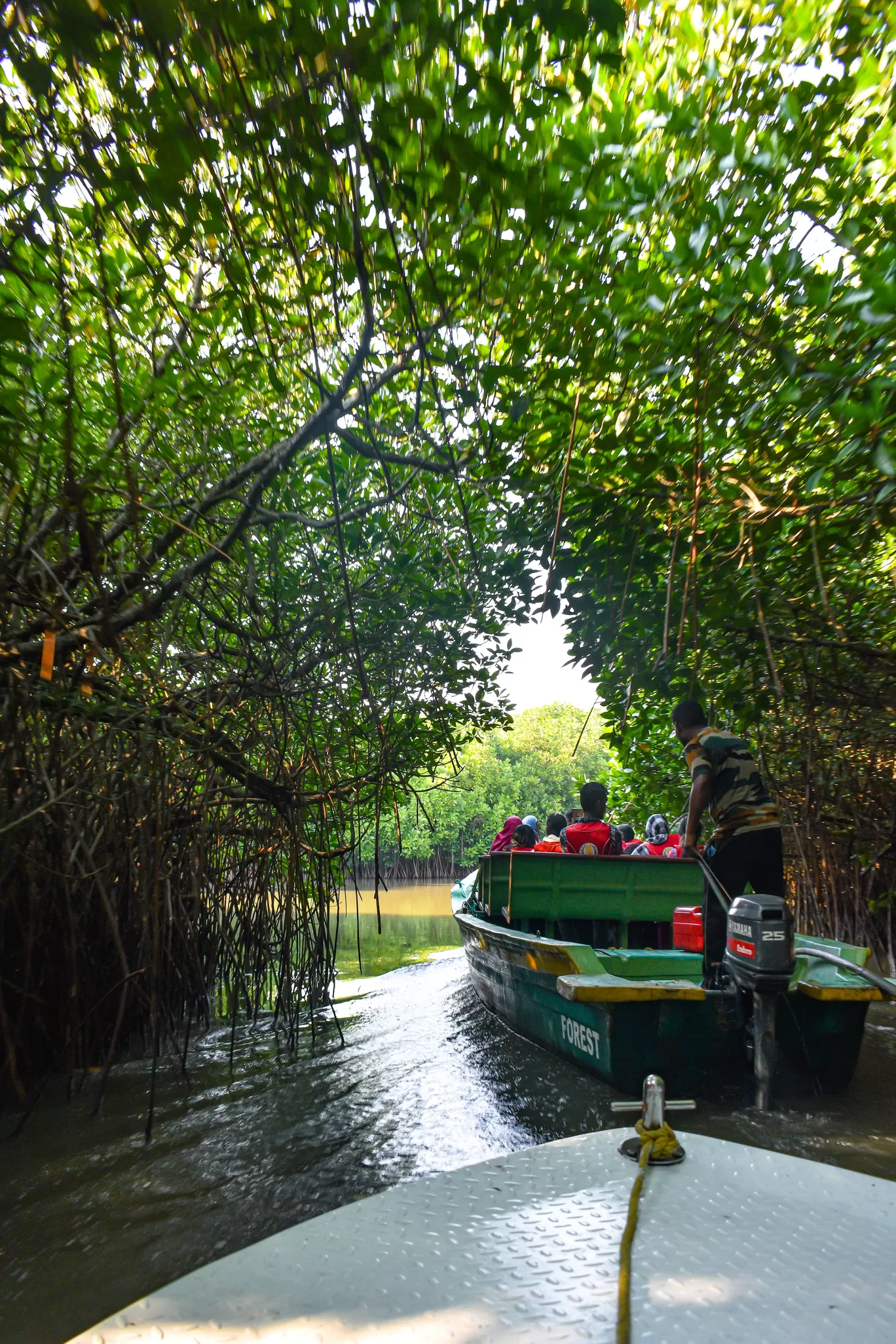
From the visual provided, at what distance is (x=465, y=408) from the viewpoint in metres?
3.39

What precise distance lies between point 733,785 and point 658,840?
364cm

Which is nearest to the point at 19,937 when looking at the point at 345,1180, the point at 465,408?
the point at 345,1180

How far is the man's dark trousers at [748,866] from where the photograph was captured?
4.25 metres

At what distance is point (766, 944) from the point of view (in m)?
3.36

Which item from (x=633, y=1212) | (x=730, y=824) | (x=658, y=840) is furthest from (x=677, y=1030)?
(x=658, y=840)

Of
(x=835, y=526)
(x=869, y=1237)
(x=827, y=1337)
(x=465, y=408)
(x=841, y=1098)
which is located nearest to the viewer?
(x=827, y=1337)

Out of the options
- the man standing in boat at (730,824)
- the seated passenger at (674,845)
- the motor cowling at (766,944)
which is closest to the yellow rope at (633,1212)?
the motor cowling at (766,944)

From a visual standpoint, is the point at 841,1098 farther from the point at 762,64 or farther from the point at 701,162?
the point at 762,64

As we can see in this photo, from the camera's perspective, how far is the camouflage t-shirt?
4.28 meters

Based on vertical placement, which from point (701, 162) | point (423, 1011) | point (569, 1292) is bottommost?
point (423, 1011)

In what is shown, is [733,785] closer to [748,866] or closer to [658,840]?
[748,866]

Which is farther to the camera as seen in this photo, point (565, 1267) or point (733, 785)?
point (733, 785)

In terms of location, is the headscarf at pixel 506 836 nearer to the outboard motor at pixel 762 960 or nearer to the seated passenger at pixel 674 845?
the seated passenger at pixel 674 845

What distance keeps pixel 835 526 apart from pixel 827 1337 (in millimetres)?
3387
